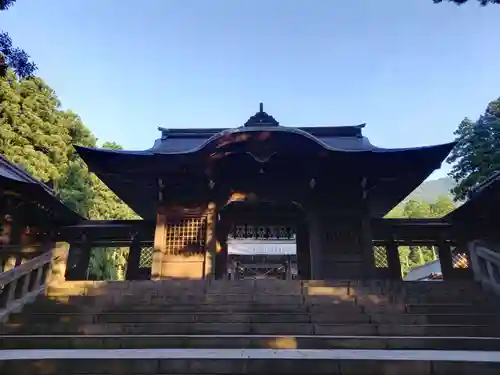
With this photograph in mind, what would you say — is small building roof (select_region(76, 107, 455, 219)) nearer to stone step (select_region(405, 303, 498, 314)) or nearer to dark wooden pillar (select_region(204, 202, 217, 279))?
dark wooden pillar (select_region(204, 202, 217, 279))

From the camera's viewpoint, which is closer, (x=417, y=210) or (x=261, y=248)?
(x=261, y=248)

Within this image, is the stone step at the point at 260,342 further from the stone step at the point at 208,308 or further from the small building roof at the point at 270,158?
the small building roof at the point at 270,158

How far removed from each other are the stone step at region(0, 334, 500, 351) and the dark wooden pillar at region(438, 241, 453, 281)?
7.66 m

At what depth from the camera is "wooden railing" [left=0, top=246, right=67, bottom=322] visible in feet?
20.0

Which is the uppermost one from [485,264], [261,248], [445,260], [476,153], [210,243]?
[476,153]

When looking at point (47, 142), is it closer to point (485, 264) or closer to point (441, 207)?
point (485, 264)

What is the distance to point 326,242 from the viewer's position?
32.3ft

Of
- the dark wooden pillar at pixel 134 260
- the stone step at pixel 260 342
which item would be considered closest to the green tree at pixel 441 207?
the dark wooden pillar at pixel 134 260

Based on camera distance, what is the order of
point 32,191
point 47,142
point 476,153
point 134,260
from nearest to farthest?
point 32,191, point 134,260, point 476,153, point 47,142

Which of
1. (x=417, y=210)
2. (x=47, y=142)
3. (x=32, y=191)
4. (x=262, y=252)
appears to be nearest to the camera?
(x=32, y=191)

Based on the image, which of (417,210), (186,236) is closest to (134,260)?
(186,236)

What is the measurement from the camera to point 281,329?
5246mm

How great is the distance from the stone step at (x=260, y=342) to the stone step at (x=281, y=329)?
427 millimetres

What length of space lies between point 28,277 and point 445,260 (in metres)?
12.5
